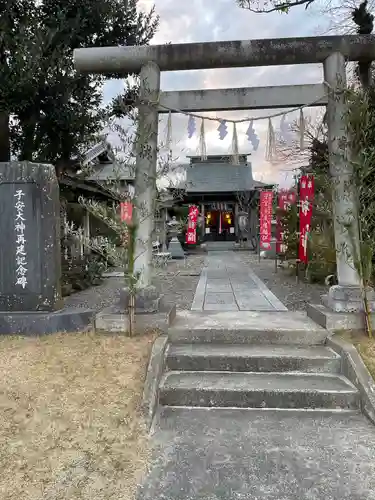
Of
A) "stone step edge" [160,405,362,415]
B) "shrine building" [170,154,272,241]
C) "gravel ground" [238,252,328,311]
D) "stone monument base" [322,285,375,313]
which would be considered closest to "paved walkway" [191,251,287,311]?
"gravel ground" [238,252,328,311]

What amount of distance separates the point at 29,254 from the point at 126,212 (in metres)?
1.40

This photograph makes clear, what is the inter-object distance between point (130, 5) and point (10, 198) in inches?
236

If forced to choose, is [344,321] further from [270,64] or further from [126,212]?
[270,64]

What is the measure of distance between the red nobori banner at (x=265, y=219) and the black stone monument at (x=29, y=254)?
12196 mm

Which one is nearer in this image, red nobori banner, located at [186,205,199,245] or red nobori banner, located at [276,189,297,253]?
red nobori banner, located at [276,189,297,253]

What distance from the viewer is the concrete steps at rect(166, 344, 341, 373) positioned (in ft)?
13.9

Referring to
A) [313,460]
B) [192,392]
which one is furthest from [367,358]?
[192,392]

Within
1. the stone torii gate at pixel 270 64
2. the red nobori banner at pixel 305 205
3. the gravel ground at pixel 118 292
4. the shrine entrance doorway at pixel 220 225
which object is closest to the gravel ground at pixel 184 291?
the gravel ground at pixel 118 292

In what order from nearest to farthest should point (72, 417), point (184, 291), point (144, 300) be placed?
point (72, 417) → point (144, 300) → point (184, 291)

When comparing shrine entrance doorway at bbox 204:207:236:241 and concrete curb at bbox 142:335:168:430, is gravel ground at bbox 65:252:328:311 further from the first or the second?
shrine entrance doorway at bbox 204:207:236:241

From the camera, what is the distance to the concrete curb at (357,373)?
361cm

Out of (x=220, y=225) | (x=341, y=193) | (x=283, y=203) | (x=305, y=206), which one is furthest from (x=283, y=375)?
(x=220, y=225)

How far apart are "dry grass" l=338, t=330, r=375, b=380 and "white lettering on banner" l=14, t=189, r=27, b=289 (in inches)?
160

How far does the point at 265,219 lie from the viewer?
16500 millimetres
